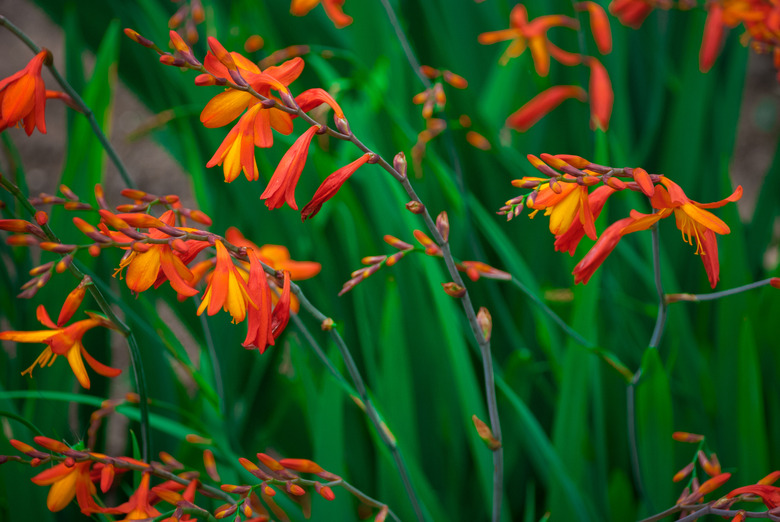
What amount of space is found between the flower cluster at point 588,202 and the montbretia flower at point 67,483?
375 mm

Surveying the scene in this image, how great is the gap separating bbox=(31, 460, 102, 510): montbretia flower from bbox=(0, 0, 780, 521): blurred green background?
17cm

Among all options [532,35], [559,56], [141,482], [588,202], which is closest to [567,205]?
[588,202]

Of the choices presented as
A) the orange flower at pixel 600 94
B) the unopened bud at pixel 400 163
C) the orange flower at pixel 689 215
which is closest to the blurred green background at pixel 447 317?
the orange flower at pixel 600 94

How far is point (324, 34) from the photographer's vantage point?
1180mm

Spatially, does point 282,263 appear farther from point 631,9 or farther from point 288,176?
point 631,9

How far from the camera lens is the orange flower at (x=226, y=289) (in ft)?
1.19

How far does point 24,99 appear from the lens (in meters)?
0.41

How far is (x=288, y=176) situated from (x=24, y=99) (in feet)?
0.70

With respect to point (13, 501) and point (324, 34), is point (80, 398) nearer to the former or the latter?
point (13, 501)

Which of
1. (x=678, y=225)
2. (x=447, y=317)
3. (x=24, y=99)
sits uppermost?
(x=24, y=99)

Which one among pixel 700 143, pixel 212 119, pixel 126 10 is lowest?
pixel 700 143

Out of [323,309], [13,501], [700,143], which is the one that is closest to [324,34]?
[323,309]

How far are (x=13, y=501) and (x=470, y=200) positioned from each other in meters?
0.64

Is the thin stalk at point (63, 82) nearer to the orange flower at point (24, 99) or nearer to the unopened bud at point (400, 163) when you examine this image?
the orange flower at point (24, 99)
